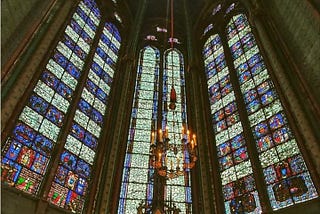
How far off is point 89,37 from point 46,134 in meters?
5.22

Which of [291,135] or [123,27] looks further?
[123,27]

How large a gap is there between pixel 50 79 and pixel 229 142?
6281 millimetres

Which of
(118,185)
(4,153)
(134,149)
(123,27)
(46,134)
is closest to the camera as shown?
(4,153)

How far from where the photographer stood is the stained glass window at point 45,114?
7301 mm

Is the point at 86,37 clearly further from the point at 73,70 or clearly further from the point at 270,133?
the point at 270,133

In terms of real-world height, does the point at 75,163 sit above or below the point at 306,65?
below

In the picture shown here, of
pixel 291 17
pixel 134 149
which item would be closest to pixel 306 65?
pixel 291 17

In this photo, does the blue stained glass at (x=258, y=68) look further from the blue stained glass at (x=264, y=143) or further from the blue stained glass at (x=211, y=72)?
the blue stained glass at (x=264, y=143)

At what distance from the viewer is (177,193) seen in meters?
9.46

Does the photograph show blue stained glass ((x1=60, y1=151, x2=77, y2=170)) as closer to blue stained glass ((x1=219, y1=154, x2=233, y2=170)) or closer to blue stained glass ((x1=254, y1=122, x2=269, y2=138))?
blue stained glass ((x1=219, y1=154, x2=233, y2=170))

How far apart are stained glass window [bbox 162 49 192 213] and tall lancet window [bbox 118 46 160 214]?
0.45 m

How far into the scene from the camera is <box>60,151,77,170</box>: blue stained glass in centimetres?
849

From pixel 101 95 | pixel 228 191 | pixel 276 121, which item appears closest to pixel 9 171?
pixel 101 95

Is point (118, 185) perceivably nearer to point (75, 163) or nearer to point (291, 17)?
point (75, 163)
